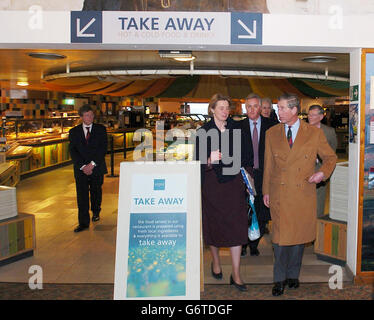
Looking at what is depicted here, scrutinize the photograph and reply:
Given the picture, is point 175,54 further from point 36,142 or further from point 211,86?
point 36,142

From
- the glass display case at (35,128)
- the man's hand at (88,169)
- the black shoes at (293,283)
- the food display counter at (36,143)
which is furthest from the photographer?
the glass display case at (35,128)

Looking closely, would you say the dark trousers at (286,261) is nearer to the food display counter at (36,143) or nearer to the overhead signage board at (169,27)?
the overhead signage board at (169,27)

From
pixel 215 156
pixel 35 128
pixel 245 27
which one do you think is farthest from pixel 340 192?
pixel 35 128

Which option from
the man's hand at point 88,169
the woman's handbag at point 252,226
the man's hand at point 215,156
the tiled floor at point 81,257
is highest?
the man's hand at point 215,156

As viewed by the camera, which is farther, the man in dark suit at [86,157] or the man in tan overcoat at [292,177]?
the man in dark suit at [86,157]

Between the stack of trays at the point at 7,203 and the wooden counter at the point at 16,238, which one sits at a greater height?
the stack of trays at the point at 7,203

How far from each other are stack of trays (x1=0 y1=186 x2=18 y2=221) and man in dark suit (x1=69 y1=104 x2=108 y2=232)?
107cm

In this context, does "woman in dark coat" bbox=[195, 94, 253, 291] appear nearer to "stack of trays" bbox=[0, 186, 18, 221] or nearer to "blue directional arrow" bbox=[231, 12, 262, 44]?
"blue directional arrow" bbox=[231, 12, 262, 44]

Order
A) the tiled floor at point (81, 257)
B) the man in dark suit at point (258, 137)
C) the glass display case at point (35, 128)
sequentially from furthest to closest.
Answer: the glass display case at point (35, 128) → the man in dark suit at point (258, 137) → the tiled floor at point (81, 257)

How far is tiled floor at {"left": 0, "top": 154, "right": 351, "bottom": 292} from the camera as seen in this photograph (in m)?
3.85

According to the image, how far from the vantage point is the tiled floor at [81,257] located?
3850mm

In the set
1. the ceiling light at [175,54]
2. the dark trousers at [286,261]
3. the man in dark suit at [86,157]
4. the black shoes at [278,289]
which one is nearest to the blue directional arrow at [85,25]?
the ceiling light at [175,54]

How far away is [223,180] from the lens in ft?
11.2

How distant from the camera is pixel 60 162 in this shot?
36.6 ft
